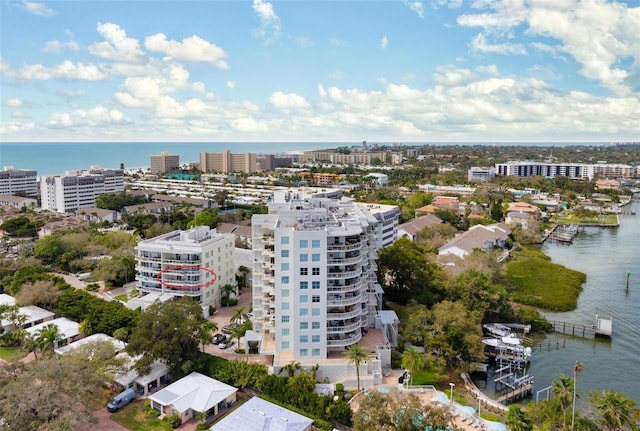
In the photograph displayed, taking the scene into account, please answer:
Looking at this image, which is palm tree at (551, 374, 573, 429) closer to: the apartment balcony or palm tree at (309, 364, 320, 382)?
the apartment balcony

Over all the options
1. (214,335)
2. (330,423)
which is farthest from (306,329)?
(214,335)

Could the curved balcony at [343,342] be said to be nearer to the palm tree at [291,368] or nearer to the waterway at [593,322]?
the palm tree at [291,368]

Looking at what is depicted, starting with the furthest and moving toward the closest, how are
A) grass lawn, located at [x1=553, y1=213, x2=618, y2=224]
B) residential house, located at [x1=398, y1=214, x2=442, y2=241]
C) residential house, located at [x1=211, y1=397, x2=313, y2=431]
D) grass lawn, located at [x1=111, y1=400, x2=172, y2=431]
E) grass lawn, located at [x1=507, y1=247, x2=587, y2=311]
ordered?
1. grass lawn, located at [x1=553, y1=213, x2=618, y2=224]
2. residential house, located at [x1=398, y1=214, x2=442, y2=241]
3. grass lawn, located at [x1=507, y1=247, x2=587, y2=311]
4. grass lawn, located at [x1=111, y1=400, x2=172, y2=431]
5. residential house, located at [x1=211, y1=397, x2=313, y2=431]

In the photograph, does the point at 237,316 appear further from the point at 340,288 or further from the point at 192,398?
the point at 192,398

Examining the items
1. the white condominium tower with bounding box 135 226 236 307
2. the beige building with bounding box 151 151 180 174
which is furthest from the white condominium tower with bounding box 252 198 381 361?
the beige building with bounding box 151 151 180 174

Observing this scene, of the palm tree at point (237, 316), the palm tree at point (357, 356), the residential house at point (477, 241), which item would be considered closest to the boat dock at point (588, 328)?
the residential house at point (477, 241)

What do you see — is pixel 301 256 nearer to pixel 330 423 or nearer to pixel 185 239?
pixel 330 423
